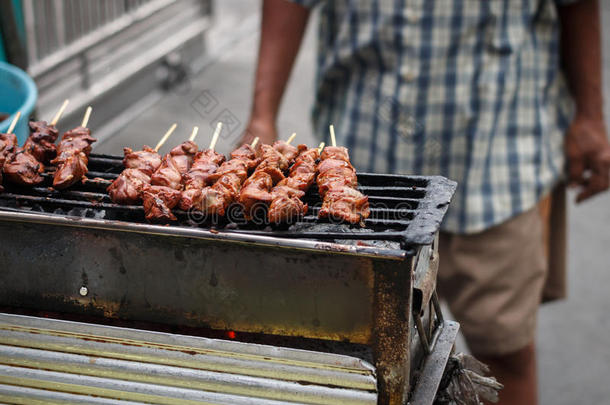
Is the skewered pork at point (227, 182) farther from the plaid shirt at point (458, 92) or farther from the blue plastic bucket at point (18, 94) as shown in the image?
the plaid shirt at point (458, 92)

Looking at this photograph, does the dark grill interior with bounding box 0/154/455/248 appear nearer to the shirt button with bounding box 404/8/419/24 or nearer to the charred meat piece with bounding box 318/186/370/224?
the charred meat piece with bounding box 318/186/370/224

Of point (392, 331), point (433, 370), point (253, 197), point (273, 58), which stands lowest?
point (433, 370)

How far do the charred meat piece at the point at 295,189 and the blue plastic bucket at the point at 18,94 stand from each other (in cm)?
129

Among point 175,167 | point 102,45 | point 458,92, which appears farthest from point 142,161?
point 102,45

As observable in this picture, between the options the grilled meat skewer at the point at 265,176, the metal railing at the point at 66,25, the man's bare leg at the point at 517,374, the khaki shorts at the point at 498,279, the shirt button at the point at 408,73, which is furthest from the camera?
the metal railing at the point at 66,25

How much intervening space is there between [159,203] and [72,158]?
425 millimetres

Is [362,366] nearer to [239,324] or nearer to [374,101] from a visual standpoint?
[239,324]

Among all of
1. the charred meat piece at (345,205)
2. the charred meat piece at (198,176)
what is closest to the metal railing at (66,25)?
the charred meat piece at (198,176)

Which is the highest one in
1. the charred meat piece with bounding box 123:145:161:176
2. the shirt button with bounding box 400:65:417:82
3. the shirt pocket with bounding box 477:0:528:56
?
the shirt pocket with bounding box 477:0:528:56

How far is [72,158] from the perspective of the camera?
2.44 m

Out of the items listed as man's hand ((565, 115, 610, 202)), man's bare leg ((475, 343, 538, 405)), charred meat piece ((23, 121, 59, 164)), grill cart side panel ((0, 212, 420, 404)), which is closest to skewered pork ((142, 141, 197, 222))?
grill cart side panel ((0, 212, 420, 404))

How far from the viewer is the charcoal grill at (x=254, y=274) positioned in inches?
80.5

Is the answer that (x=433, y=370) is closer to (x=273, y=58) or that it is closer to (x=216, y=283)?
(x=216, y=283)

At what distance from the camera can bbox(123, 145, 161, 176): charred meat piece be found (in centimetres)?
256
